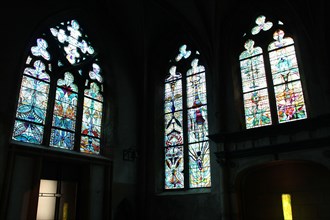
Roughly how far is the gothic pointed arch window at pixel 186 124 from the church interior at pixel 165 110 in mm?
34

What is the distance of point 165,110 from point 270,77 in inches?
125

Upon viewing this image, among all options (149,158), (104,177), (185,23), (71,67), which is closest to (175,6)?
(185,23)

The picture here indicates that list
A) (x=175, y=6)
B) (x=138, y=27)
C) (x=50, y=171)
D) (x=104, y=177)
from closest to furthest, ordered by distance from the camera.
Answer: (x=50, y=171) → (x=104, y=177) → (x=175, y=6) → (x=138, y=27)

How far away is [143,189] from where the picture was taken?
29.7 ft

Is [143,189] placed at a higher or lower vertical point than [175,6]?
lower

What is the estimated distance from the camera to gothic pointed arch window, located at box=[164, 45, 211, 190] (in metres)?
8.75

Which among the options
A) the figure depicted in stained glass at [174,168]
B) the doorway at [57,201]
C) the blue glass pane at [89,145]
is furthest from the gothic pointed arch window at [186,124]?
the doorway at [57,201]

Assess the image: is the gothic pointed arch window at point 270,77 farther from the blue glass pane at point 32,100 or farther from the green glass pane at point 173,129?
the blue glass pane at point 32,100

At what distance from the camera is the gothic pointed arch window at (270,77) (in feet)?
25.8

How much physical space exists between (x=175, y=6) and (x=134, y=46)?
1.99 m

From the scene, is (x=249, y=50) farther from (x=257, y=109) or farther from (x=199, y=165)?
(x=199, y=165)

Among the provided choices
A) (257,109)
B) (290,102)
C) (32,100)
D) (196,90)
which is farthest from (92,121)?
(290,102)

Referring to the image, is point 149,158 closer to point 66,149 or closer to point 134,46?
point 66,149

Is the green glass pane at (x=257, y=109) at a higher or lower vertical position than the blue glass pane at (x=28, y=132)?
higher
